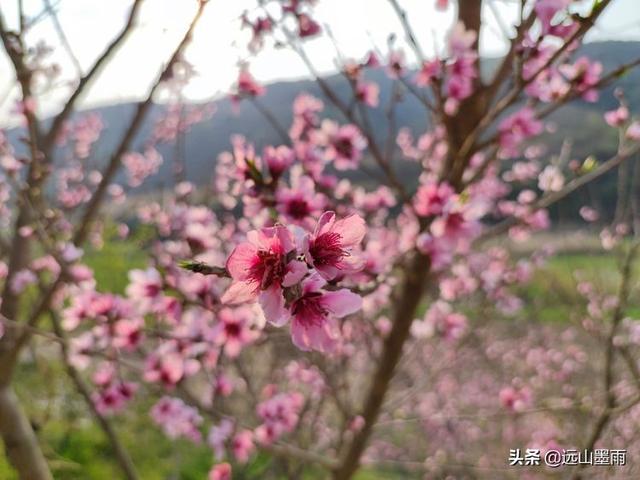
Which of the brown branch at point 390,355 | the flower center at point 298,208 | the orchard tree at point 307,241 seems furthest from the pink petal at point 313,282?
the brown branch at point 390,355

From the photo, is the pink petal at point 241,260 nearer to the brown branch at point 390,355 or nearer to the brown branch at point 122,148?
the brown branch at point 122,148

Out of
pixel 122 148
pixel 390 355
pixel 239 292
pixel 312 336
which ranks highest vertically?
pixel 122 148

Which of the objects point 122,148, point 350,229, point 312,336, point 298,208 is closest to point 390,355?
point 298,208

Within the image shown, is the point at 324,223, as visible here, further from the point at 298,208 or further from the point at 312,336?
the point at 298,208

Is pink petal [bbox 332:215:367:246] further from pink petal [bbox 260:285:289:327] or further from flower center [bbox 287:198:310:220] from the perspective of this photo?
flower center [bbox 287:198:310:220]

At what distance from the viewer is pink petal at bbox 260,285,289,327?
75 cm

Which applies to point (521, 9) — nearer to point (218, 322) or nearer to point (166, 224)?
point (218, 322)

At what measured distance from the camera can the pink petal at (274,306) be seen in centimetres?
75

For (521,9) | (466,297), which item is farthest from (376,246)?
(466,297)

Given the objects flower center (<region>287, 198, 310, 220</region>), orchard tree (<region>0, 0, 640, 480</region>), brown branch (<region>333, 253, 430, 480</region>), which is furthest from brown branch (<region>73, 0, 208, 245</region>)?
brown branch (<region>333, 253, 430, 480</region>)

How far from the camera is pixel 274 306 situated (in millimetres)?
763

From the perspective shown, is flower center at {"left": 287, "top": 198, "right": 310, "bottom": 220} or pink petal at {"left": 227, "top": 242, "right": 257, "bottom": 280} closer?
pink petal at {"left": 227, "top": 242, "right": 257, "bottom": 280}

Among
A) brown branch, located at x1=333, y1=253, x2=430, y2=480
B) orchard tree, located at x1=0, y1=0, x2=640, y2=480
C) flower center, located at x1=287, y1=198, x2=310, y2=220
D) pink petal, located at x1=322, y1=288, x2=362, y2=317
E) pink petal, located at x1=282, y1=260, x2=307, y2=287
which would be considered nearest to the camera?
pink petal, located at x1=282, y1=260, x2=307, y2=287

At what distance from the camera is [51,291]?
6.59ft
